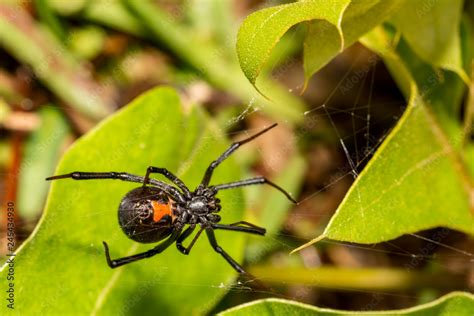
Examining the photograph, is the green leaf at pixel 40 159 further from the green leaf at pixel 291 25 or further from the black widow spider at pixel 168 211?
the green leaf at pixel 291 25

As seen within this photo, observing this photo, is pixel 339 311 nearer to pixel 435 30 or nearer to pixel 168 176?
pixel 168 176

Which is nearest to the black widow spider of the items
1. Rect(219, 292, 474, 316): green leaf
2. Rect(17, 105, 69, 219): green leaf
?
Rect(219, 292, 474, 316): green leaf

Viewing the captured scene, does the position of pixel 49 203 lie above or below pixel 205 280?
above

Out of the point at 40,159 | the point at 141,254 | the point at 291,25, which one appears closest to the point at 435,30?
the point at 291,25

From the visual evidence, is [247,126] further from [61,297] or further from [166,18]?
[61,297]

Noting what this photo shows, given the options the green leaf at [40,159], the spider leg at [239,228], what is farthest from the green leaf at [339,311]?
the green leaf at [40,159]

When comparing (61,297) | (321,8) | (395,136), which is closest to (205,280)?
(61,297)

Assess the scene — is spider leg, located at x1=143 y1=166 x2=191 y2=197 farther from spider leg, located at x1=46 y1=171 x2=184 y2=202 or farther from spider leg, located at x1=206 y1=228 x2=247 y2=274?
spider leg, located at x1=206 y1=228 x2=247 y2=274
